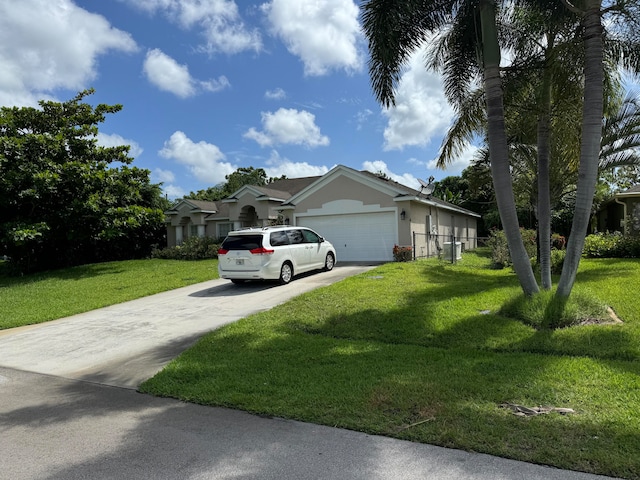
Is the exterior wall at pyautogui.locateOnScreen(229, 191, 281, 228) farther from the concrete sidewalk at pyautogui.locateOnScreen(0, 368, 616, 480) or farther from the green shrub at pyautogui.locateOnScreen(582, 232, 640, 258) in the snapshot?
the concrete sidewalk at pyautogui.locateOnScreen(0, 368, 616, 480)

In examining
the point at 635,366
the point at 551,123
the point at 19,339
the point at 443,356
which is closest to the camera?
the point at 635,366

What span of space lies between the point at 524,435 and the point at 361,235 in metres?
15.1

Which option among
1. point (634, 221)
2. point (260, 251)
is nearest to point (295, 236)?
point (260, 251)

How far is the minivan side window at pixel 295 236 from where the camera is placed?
13093 mm

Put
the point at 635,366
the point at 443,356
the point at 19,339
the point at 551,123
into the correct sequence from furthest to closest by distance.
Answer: the point at 551,123
the point at 19,339
the point at 443,356
the point at 635,366

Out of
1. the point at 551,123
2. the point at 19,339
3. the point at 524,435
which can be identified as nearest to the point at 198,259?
the point at 19,339

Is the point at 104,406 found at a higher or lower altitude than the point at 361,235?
lower

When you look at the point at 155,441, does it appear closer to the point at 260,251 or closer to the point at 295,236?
the point at 260,251

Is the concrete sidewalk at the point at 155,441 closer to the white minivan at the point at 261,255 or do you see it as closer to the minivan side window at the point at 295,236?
the white minivan at the point at 261,255

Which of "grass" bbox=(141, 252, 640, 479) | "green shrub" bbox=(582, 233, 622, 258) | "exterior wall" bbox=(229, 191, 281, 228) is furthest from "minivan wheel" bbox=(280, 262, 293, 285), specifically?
"green shrub" bbox=(582, 233, 622, 258)

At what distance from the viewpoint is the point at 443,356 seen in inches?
227

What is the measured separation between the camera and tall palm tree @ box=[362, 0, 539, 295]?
7.71 meters

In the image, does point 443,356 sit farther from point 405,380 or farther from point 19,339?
point 19,339

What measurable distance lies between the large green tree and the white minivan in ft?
29.8
